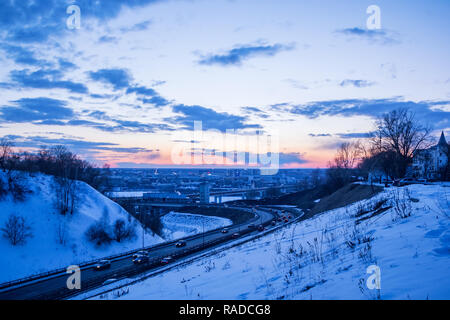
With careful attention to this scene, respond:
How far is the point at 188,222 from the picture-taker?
97.3 metres

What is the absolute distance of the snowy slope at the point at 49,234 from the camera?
3450 cm

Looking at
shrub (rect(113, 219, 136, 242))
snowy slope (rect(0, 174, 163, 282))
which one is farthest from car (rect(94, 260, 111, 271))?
shrub (rect(113, 219, 136, 242))

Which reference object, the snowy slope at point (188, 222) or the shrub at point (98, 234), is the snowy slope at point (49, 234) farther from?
the snowy slope at point (188, 222)

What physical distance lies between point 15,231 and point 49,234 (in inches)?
179

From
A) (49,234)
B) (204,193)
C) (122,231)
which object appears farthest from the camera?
(204,193)

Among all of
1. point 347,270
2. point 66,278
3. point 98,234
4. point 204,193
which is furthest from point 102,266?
point 204,193

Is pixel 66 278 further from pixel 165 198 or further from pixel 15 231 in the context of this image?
pixel 165 198

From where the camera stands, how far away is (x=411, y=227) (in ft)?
33.0

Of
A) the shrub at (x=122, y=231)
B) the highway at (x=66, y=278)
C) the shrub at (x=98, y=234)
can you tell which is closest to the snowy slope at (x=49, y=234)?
the shrub at (x=98, y=234)

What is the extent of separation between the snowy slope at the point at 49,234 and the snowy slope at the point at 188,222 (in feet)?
100

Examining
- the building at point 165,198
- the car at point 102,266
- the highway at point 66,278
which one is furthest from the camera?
the building at point 165,198

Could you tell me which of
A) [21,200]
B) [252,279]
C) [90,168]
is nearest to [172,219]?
[90,168]

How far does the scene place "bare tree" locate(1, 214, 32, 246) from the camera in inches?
1453

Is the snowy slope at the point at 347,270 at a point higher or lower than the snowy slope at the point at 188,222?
higher
